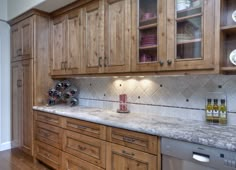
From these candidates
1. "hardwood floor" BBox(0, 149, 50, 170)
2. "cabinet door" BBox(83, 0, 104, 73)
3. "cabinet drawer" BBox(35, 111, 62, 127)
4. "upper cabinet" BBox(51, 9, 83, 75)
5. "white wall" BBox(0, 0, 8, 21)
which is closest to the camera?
"cabinet door" BBox(83, 0, 104, 73)

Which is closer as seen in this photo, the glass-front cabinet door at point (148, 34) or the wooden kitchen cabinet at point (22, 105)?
the glass-front cabinet door at point (148, 34)

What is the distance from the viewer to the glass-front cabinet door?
1.80 m

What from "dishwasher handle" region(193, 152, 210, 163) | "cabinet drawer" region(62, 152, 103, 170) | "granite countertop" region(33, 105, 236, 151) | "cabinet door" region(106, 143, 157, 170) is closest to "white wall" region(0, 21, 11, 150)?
"cabinet drawer" region(62, 152, 103, 170)

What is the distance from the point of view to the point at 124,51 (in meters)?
2.08

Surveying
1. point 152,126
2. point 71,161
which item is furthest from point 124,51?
point 71,161

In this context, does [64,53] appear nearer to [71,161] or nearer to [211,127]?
[71,161]

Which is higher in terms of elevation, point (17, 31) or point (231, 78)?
point (17, 31)

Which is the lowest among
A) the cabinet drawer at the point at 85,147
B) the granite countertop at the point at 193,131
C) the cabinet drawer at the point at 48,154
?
the cabinet drawer at the point at 48,154

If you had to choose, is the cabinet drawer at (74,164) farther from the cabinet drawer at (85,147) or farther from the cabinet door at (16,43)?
the cabinet door at (16,43)

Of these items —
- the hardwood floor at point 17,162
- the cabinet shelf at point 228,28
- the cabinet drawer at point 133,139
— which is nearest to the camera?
the cabinet shelf at point 228,28

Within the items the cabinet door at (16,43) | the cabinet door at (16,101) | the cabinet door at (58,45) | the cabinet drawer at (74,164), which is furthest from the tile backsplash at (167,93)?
the cabinet door at (16,43)

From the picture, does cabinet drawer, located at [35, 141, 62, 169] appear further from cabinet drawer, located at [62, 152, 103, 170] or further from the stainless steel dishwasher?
the stainless steel dishwasher

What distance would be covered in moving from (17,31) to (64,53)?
3.77ft

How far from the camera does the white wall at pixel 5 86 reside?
3.56m
